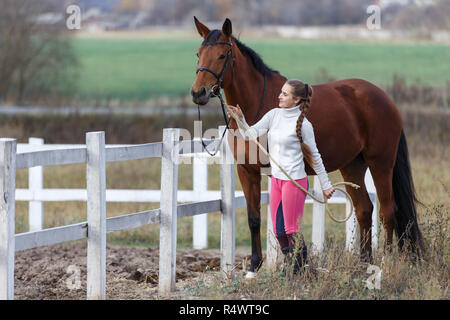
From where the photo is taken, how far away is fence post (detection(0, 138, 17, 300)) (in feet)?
15.9

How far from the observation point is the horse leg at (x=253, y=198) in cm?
649

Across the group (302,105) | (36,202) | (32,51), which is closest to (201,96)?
(302,105)

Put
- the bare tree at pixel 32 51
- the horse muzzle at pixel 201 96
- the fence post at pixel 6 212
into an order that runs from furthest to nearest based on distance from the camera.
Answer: the bare tree at pixel 32 51 < the horse muzzle at pixel 201 96 < the fence post at pixel 6 212

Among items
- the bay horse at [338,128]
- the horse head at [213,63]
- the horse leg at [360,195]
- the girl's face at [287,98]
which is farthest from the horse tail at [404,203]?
the horse head at [213,63]

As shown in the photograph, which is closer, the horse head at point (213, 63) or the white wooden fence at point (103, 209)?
the white wooden fence at point (103, 209)

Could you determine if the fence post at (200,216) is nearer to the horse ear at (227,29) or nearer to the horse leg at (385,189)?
the horse leg at (385,189)

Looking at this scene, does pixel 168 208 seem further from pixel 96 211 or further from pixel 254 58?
pixel 254 58

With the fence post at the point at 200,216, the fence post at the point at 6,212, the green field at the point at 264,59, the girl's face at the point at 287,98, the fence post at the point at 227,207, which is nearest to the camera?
the fence post at the point at 6,212

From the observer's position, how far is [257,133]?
592 centimetres

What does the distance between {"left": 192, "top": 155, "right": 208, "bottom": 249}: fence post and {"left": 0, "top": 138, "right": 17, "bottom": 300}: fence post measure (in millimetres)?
4502

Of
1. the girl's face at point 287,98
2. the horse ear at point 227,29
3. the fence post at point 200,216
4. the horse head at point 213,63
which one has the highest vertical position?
the horse ear at point 227,29

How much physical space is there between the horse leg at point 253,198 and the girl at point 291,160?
2.54 ft

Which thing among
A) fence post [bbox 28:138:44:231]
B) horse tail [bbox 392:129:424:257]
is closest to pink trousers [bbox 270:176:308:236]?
horse tail [bbox 392:129:424:257]

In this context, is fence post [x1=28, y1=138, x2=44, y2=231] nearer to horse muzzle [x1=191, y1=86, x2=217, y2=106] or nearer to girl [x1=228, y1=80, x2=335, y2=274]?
horse muzzle [x1=191, y1=86, x2=217, y2=106]
